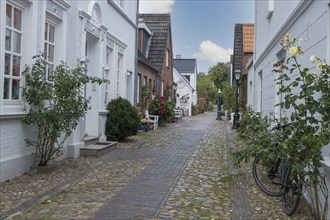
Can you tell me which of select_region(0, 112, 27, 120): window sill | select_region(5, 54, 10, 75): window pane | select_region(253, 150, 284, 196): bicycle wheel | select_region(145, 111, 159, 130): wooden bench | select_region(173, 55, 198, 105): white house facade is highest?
select_region(173, 55, 198, 105): white house facade

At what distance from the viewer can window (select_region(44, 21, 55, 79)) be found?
8352 mm

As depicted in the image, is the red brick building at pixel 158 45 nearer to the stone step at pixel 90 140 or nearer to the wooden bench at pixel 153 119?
the wooden bench at pixel 153 119

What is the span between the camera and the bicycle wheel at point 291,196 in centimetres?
487

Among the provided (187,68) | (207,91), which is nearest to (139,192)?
(187,68)

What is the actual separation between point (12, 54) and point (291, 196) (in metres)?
5.31

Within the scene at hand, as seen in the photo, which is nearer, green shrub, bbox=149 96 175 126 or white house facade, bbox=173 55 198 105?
green shrub, bbox=149 96 175 126

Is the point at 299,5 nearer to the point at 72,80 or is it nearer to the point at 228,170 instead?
the point at 228,170

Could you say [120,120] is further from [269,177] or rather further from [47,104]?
[269,177]

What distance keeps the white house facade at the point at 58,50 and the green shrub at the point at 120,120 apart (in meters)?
0.38

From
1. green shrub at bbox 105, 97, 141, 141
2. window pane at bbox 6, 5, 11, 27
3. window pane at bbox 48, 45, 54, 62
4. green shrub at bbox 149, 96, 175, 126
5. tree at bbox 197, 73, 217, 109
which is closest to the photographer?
window pane at bbox 6, 5, 11, 27

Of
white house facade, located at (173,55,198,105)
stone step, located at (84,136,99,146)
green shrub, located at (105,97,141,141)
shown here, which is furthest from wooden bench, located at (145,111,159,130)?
white house facade, located at (173,55,198,105)

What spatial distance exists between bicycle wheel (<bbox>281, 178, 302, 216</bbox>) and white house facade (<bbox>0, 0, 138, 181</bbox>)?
15.2 ft

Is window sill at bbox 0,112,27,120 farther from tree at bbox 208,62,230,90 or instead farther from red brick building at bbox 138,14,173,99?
tree at bbox 208,62,230,90

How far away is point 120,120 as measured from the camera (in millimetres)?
12117
